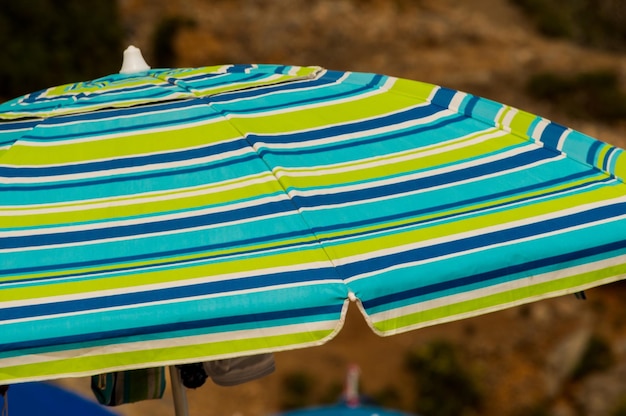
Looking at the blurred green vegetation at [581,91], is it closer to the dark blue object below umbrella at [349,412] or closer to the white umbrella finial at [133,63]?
the dark blue object below umbrella at [349,412]

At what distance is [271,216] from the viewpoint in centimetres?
217

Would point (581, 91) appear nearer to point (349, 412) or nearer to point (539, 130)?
point (349, 412)

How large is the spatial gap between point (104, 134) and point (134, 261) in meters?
0.55

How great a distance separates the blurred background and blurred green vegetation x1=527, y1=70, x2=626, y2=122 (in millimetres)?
25

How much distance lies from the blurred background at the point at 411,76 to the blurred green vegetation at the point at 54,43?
0.02 m

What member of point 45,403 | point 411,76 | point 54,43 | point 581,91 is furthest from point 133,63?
point 581,91

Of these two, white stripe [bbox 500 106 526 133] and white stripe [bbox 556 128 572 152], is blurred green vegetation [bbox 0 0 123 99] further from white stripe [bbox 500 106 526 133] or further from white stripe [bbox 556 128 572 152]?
white stripe [bbox 556 128 572 152]

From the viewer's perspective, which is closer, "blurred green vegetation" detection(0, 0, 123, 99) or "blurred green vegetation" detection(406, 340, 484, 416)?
"blurred green vegetation" detection(406, 340, 484, 416)

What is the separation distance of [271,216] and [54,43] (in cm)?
1240

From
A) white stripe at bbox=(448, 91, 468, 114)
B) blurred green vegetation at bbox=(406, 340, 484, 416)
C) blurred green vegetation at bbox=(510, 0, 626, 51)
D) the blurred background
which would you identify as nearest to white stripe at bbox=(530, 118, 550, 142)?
white stripe at bbox=(448, 91, 468, 114)

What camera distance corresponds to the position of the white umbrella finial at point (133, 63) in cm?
304

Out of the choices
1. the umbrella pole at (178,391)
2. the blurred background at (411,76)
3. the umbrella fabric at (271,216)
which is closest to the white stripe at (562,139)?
the umbrella fabric at (271,216)

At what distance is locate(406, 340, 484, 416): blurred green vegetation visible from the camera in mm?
10852

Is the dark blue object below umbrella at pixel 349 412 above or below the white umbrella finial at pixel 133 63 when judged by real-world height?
below
